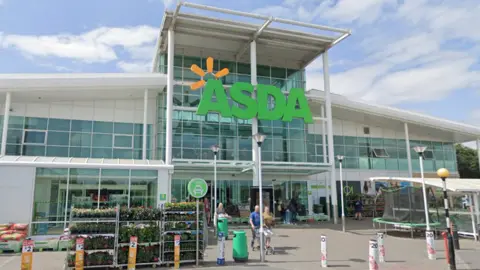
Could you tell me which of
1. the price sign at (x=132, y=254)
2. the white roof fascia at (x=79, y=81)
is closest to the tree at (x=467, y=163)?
the white roof fascia at (x=79, y=81)

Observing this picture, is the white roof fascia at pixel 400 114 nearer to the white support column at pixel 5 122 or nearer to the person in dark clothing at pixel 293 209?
the person in dark clothing at pixel 293 209

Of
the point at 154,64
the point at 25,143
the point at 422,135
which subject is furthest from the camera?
the point at 422,135

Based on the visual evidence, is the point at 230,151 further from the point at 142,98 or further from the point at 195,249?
the point at 195,249

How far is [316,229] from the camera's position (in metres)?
20.8

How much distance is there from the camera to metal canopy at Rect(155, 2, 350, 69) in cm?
2306

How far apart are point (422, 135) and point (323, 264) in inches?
1169

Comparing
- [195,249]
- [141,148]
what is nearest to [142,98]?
[141,148]

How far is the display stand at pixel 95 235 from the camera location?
1017 centimetres

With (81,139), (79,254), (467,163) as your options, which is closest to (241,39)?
(81,139)

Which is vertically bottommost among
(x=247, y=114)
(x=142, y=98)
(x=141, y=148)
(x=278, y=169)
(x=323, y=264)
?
(x=323, y=264)

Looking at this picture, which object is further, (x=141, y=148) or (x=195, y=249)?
(x=141, y=148)

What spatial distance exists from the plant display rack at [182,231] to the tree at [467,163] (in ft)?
168

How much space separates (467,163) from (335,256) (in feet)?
166

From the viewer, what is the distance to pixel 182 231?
36.7 ft
